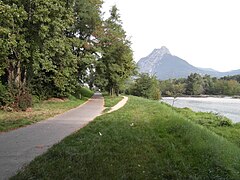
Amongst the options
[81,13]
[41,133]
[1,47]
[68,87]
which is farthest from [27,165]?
[81,13]

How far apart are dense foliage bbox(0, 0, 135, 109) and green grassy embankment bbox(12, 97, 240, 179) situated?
31.9 ft

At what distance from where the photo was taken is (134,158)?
7.73 m

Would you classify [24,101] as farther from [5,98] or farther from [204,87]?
[204,87]

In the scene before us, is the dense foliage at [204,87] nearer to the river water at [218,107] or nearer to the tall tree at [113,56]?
the river water at [218,107]

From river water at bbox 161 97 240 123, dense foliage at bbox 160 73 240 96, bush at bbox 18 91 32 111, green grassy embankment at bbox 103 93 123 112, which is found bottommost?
river water at bbox 161 97 240 123

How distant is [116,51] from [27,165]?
103 ft

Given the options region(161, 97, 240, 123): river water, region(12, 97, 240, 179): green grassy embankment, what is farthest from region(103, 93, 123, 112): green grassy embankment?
region(12, 97, 240, 179): green grassy embankment

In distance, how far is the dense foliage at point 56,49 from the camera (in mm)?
18703

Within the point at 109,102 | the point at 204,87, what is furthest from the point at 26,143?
the point at 204,87

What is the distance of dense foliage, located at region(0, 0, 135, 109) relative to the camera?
1870 centimetres

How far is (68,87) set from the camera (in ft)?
98.0

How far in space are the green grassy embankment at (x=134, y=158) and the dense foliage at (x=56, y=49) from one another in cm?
972

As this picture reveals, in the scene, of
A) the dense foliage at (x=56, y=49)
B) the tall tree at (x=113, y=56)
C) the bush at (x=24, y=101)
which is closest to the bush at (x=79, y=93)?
the dense foliage at (x=56, y=49)

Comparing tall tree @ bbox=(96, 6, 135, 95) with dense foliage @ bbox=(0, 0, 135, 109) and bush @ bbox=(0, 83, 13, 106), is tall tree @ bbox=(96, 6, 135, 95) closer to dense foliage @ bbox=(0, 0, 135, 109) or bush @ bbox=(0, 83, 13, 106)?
dense foliage @ bbox=(0, 0, 135, 109)
